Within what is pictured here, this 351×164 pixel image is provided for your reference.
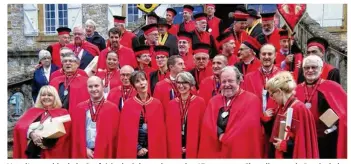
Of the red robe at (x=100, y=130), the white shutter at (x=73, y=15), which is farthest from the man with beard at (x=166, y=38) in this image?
the white shutter at (x=73, y=15)

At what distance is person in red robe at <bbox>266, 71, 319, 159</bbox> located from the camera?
6.79m

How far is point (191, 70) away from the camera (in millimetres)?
8562

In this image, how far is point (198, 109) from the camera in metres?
7.53

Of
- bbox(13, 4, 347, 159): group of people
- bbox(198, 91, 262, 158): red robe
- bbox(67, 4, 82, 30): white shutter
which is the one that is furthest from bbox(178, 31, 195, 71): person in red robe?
bbox(67, 4, 82, 30): white shutter

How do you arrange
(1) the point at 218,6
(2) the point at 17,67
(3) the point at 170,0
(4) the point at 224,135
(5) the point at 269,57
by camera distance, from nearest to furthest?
(4) the point at 224,135 < (5) the point at 269,57 < (3) the point at 170,0 < (1) the point at 218,6 < (2) the point at 17,67

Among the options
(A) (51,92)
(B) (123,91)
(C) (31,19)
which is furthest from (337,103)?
(C) (31,19)

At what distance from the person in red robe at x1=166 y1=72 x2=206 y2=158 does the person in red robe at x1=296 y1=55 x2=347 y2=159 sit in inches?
44.7

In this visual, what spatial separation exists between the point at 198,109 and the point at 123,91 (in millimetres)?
984

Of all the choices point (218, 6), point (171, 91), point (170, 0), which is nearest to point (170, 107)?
point (171, 91)

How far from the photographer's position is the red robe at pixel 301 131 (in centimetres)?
679

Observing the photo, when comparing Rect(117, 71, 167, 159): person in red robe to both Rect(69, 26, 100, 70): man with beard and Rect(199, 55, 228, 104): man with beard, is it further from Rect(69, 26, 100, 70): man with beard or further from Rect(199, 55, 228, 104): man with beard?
Rect(69, 26, 100, 70): man with beard

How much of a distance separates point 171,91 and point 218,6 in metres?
6.27

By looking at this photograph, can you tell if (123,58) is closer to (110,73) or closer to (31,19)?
(110,73)
